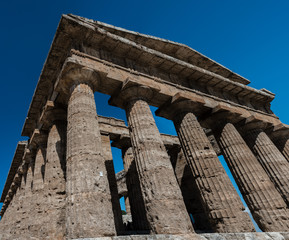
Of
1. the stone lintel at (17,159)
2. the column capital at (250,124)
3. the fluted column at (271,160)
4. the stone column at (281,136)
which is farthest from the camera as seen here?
the stone lintel at (17,159)

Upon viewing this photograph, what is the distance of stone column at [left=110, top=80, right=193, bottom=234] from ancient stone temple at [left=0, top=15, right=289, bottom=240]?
3 cm

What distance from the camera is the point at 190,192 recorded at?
13914mm

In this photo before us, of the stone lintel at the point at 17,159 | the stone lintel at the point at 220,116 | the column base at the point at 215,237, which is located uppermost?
the stone lintel at the point at 17,159

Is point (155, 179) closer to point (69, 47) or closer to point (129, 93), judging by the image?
point (129, 93)

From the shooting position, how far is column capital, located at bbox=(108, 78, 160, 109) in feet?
29.4

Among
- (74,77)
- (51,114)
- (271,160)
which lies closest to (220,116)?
(271,160)

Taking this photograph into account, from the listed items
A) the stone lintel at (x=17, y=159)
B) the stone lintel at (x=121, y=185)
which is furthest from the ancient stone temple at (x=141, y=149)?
the stone lintel at (x=121, y=185)

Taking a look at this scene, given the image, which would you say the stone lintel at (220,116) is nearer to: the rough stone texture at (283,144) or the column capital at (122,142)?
the rough stone texture at (283,144)

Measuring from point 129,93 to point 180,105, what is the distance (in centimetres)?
302

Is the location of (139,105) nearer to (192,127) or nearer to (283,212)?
(192,127)

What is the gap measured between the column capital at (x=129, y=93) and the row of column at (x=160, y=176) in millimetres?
47

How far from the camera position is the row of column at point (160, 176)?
16.6 ft

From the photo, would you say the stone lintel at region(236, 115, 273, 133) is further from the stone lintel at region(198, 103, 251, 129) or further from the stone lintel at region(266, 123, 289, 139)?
the stone lintel at region(266, 123, 289, 139)

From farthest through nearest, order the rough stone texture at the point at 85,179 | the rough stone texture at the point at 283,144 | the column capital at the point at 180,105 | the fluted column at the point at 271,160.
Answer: the rough stone texture at the point at 283,144 < the fluted column at the point at 271,160 < the column capital at the point at 180,105 < the rough stone texture at the point at 85,179
